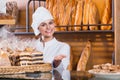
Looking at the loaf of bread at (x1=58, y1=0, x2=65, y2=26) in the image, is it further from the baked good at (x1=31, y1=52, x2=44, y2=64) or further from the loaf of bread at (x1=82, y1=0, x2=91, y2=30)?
the baked good at (x1=31, y1=52, x2=44, y2=64)

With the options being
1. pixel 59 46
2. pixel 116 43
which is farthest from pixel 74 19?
pixel 116 43

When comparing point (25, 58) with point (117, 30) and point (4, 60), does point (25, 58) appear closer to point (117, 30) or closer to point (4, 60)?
point (4, 60)

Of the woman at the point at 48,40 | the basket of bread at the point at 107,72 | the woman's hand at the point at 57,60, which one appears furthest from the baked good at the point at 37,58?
the woman at the point at 48,40

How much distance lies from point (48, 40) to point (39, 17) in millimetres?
189

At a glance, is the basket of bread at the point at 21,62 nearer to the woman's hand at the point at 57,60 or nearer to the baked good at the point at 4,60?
the baked good at the point at 4,60

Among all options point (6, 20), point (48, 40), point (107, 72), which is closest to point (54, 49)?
point (48, 40)

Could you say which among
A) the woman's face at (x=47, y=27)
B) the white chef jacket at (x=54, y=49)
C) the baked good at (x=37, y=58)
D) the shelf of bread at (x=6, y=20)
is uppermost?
the shelf of bread at (x=6, y=20)

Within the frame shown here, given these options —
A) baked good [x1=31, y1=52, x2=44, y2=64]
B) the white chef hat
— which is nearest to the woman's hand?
the white chef hat

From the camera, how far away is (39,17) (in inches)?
76.0

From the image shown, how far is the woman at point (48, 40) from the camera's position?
6.27 ft

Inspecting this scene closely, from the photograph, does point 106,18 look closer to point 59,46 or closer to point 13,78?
point 59,46

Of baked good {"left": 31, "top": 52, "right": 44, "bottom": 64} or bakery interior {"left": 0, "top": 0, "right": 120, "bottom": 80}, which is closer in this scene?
baked good {"left": 31, "top": 52, "right": 44, "bottom": 64}

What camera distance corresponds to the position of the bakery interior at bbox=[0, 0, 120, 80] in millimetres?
1820

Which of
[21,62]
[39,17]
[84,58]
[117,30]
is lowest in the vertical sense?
[84,58]
